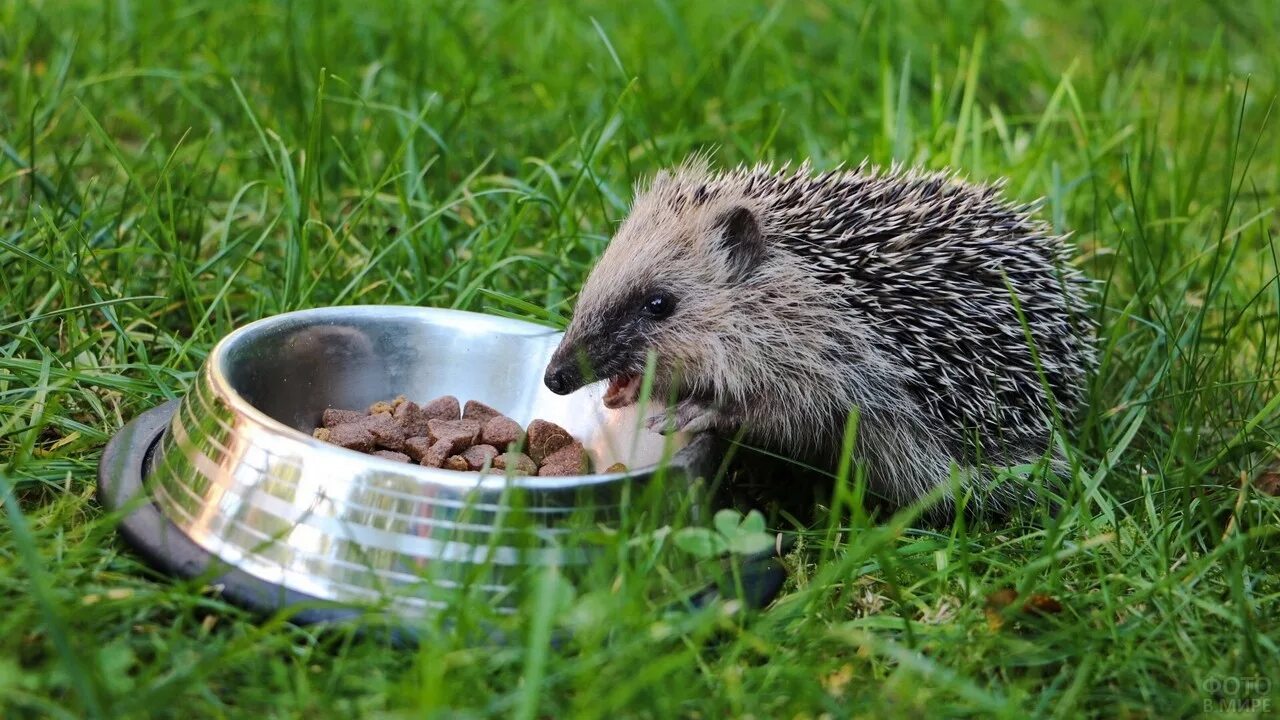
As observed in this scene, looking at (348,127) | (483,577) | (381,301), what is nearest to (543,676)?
(483,577)

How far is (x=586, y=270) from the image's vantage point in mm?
4266

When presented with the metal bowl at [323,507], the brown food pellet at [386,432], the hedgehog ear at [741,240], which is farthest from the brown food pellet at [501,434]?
the hedgehog ear at [741,240]

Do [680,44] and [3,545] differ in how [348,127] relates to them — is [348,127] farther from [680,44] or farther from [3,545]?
[3,545]

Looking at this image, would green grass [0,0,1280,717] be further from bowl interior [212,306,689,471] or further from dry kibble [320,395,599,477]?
dry kibble [320,395,599,477]

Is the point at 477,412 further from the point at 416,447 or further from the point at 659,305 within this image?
the point at 659,305

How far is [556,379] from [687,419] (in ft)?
1.31

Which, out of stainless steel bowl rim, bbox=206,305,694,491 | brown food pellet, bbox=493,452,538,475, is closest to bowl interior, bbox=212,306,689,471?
stainless steel bowl rim, bbox=206,305,694,491

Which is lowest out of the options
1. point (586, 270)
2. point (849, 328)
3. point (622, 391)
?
point (622, 391)

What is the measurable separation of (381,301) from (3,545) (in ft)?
5.60

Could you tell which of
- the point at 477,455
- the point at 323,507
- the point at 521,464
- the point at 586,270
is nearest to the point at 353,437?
the point at 477,455

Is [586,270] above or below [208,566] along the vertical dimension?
above

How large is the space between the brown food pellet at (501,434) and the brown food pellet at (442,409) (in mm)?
169

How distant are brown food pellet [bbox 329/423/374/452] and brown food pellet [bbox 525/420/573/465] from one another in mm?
456

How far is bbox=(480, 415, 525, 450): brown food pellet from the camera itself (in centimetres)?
349
